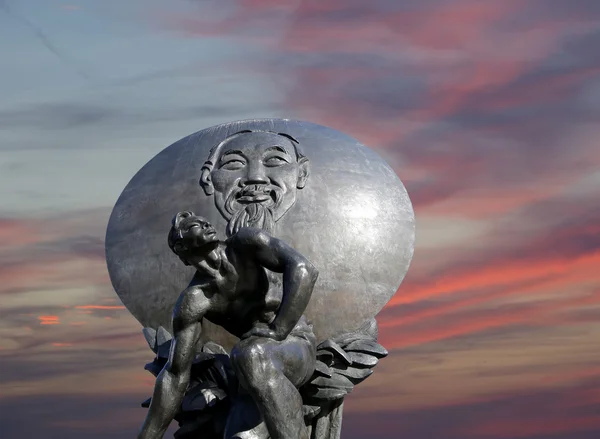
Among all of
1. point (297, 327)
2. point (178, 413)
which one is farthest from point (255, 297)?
point (178, 413)

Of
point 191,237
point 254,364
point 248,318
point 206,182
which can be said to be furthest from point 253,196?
point 254,364

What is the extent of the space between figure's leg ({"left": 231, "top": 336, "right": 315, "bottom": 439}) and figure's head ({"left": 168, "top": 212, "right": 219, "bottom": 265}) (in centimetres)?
83

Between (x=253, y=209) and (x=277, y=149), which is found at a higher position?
(x=277, y=149)

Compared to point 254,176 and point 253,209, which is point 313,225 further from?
point 254,176

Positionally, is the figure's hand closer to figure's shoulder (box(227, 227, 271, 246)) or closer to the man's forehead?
figure's shoulder (box(227, 227, 271, 246))

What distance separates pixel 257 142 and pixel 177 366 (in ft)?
8.36

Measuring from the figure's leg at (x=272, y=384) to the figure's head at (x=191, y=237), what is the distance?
0.83 metres

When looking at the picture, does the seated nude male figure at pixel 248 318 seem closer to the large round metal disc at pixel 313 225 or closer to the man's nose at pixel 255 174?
the large round metal disc at pixel 313 225

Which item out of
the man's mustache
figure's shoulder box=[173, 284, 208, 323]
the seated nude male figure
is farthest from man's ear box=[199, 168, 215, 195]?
figure's shoulder box=[173, 284, 208, 323]

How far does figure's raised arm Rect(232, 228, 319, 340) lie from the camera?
11812 millimetres

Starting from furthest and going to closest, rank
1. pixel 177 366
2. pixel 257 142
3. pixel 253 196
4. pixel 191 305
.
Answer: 1. pixel 257 142
2. pixel 253 196
3. pixel 177 366
4. pixel 191 305

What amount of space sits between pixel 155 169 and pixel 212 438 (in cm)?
273

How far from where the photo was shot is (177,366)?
12289 mm

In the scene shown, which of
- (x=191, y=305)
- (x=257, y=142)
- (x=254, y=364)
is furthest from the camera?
(x=257, y=142)
